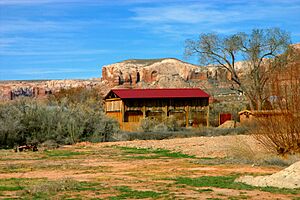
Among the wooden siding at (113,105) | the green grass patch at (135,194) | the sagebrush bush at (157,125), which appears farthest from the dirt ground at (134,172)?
the wooden siding at (113,105)

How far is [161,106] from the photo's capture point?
58906 mm

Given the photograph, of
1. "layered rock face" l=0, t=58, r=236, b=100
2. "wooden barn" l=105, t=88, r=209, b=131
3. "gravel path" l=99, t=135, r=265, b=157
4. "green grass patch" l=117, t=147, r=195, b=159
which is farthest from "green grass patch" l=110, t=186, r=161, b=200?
"layered rock face" l=0, t=58, r=236, b=100

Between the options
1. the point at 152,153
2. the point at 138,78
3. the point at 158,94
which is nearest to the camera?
the point at 152,153

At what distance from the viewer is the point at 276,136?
2238cm

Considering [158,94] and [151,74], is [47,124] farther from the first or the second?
[151,74]

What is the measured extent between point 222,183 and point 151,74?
424 feet

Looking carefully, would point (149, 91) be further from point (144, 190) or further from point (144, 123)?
point (144, 190)

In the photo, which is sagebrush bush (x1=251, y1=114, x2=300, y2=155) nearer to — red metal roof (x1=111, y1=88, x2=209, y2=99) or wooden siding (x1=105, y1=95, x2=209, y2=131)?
wooden siding (x1=105, y1=95, x2=209, y2=131)

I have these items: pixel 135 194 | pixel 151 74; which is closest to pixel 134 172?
pixel 135 194

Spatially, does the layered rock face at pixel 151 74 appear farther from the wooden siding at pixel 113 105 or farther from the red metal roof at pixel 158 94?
the red metal roof at pixel 158 94

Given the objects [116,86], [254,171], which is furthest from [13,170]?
[116,86]

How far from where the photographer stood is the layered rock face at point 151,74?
447ft

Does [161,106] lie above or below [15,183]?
above

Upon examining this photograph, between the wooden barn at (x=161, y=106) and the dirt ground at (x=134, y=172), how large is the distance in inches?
937
